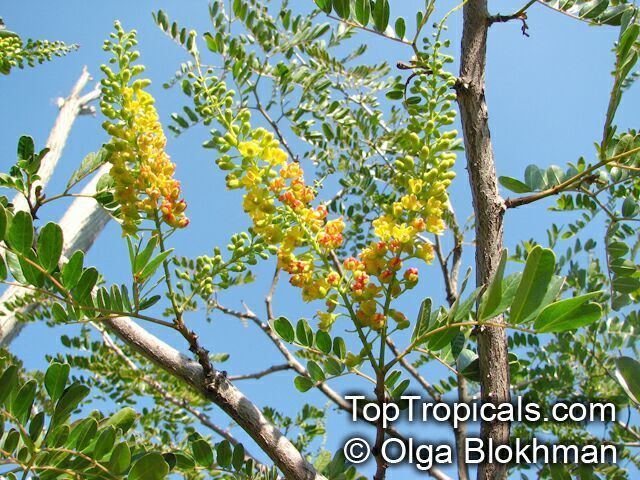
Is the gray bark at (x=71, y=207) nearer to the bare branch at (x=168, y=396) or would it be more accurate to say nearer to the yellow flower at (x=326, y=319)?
the bare branch at (x=168, y=396)

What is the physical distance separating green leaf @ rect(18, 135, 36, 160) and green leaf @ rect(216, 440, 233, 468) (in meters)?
0.82

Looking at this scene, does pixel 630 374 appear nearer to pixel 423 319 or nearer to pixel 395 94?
pixel 423 319

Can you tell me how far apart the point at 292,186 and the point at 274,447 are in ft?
1.64

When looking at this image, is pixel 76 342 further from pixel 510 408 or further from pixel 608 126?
pixel 608 126

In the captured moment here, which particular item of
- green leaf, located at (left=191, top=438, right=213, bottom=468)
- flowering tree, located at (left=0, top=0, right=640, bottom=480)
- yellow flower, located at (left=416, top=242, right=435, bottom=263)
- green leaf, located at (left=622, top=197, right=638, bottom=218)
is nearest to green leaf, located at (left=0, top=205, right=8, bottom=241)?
flowering tree, located at (left=0, top=0, right=640, bottom=480)

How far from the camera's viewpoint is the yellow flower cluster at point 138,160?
3.54 ft

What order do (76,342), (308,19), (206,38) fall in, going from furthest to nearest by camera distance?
(76,342)
(308,19)
(206,38)

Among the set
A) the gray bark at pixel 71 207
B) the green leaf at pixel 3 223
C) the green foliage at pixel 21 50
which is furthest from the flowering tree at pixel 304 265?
the gray bark at pixel 71 207

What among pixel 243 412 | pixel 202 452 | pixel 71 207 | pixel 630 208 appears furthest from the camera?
pixel 71 207

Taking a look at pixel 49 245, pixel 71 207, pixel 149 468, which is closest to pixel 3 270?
pixel 49 245

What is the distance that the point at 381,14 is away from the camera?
1366 millimetres

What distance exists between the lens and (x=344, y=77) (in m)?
2.70

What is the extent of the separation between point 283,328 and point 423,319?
0.28 metres

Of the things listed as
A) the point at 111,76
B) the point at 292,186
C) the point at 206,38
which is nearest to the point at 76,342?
the point at 206,38
